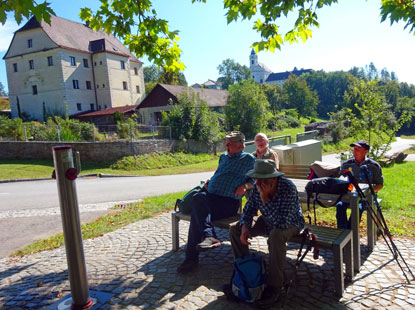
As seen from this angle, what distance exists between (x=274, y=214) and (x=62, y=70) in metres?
43.1

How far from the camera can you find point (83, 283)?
341cm

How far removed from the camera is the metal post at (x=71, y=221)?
3.25 metres

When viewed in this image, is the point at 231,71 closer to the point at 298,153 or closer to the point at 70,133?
the point at 70,133

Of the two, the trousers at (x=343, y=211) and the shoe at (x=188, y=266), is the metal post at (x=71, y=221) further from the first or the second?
the trousers at (x=343, y=211)

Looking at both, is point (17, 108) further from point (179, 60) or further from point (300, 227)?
point (300, 227)

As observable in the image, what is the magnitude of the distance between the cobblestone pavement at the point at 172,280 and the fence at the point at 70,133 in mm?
16292

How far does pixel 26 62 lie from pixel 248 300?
161 ft

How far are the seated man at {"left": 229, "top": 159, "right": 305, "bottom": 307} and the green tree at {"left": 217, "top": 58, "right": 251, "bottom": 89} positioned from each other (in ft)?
327

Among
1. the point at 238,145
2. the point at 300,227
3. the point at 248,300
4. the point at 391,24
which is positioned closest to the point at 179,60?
the point at 238,145

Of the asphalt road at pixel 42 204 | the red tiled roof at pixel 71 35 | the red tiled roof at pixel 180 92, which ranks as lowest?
the asphalt road at pixel 42 204

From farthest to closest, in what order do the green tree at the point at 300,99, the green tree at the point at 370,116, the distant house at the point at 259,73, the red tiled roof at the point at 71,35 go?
the distant house at the point at 259,73, the green tree at the point at 300,99, the red tiled roof at the point at 71,35, the green tree at the point at 370,116

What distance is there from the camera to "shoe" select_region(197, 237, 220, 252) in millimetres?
4062

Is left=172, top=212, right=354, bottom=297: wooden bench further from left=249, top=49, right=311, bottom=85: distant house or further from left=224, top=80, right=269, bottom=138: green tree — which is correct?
left=249, top=49, right=311, bottom=85: distant house

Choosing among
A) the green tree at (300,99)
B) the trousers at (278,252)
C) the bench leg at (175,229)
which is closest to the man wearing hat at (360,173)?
the trousers at (278,252)
